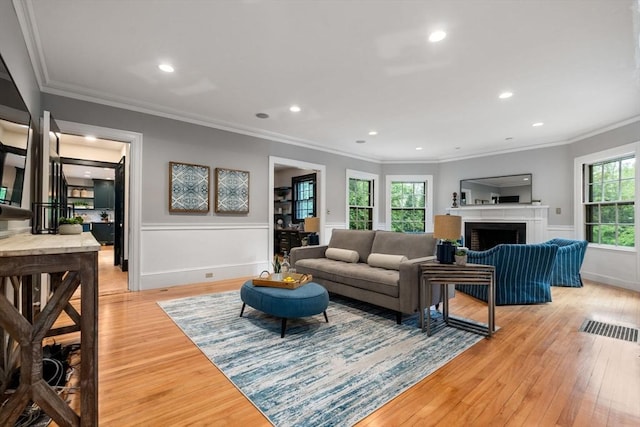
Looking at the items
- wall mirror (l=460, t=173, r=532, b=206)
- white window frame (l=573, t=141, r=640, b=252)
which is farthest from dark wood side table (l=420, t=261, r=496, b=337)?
wall mirror (l=460, t=173, r=532, b=206)

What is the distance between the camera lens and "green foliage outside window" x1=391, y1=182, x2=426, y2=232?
8.00 m

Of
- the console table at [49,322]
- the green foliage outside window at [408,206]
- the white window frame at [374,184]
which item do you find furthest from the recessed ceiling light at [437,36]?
the green foliage outside window at [408,206]

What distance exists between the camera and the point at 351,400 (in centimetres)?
179

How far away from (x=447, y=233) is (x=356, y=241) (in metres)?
1.48

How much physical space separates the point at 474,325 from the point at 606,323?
152cm

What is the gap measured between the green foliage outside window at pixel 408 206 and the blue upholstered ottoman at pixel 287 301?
555 centimetres

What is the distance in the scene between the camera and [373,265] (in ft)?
12.1

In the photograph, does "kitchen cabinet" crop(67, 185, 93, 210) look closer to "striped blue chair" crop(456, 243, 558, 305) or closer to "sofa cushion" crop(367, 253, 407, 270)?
"sofa cushion" crop(367, 253, 407, 270)

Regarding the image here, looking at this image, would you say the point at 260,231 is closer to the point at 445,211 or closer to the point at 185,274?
the point at 185,274

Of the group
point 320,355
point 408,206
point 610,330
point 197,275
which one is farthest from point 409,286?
point 408,206

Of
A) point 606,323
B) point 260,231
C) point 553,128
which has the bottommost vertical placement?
point 606,323

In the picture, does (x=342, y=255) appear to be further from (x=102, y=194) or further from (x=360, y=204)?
(x=102, y=194)

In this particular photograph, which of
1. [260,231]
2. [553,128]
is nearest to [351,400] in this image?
[260,231]

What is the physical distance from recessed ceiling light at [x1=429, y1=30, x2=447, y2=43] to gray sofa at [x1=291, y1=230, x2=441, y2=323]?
2.08 metres
